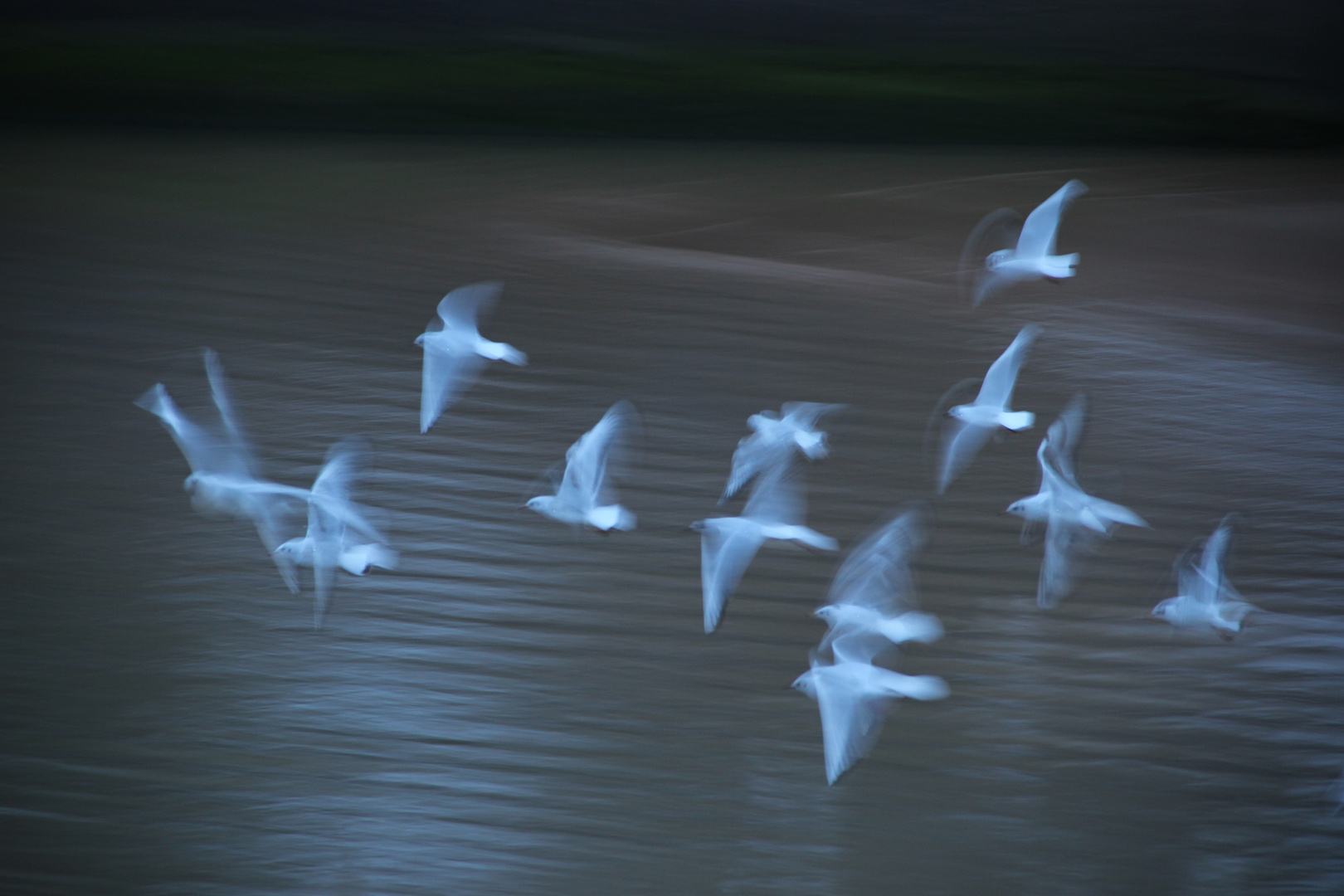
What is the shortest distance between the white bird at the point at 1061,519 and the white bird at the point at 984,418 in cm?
12

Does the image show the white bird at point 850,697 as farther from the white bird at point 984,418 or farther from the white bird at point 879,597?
the white bird at point 984,418

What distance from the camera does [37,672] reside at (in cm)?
226

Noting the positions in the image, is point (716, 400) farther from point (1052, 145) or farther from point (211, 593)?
point (1052, 145)

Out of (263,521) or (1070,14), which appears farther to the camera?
(1070,14)

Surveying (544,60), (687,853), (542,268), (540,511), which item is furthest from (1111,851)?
(544,60)

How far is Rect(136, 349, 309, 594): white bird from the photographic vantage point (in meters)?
2.61

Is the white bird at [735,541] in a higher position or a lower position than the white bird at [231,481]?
lower

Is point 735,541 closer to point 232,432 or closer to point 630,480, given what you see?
Answer: point 630,480

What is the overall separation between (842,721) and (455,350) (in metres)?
1.43

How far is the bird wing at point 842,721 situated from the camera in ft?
6.72

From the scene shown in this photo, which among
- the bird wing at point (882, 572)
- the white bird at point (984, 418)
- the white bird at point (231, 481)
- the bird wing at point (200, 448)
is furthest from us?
the bird wing at point (200, 448)

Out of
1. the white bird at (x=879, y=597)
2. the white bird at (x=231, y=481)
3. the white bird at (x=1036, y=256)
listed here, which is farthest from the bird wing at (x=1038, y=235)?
the white bird at (x=231, y=481)

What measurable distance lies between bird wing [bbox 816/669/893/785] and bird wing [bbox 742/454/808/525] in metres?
0.59

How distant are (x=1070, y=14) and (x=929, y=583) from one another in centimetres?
569
